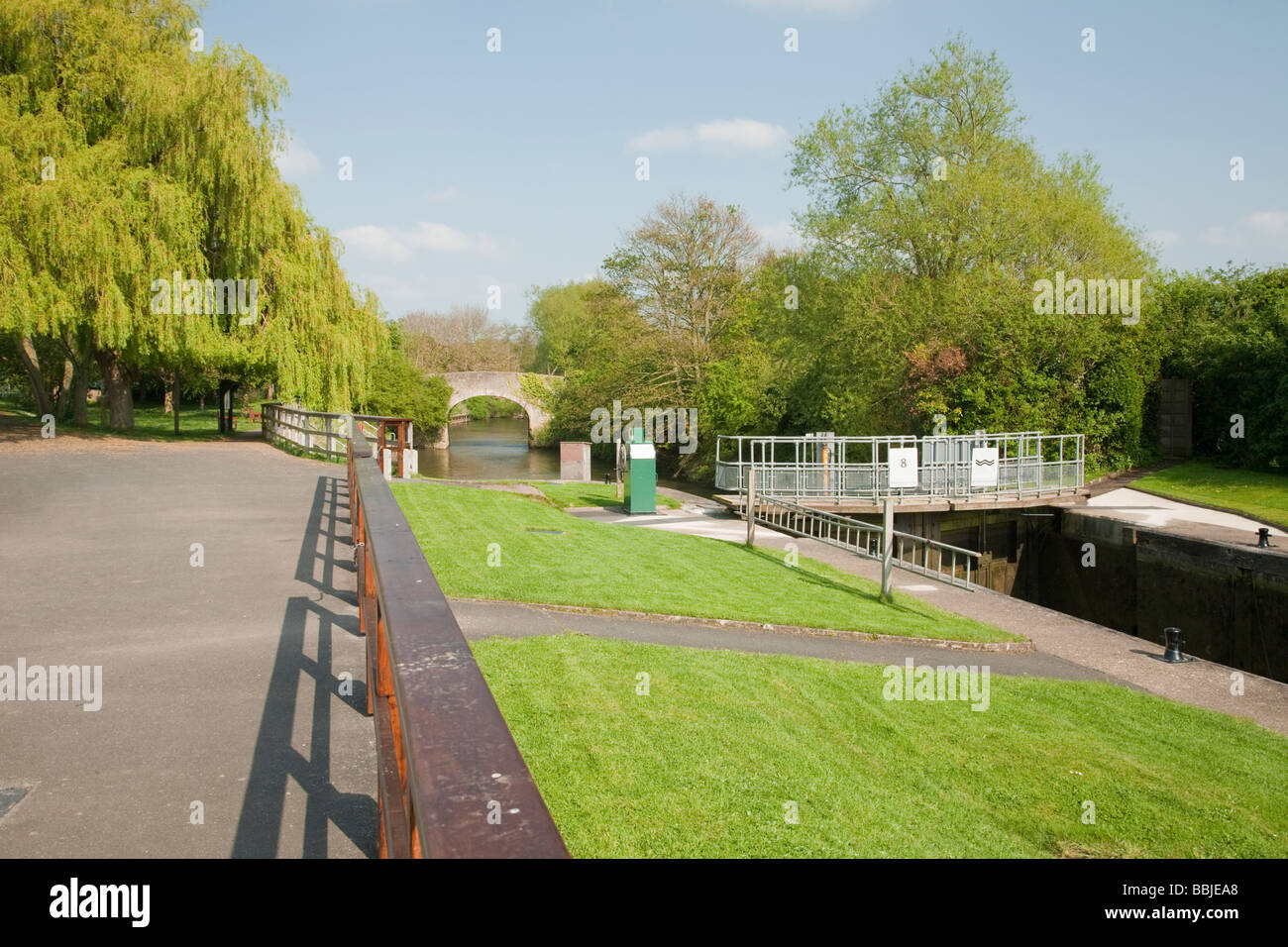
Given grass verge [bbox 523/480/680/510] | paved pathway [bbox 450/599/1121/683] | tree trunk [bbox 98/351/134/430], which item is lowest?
paved pathway [bbox 450/599/1121/683]

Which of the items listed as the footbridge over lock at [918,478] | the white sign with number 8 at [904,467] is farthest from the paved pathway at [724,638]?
the footbridge over lock at [918,478]

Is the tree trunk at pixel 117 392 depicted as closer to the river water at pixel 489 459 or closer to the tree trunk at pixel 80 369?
the tree trunk at pixel 80 369

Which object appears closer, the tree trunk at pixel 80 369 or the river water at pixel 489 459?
the tree trunk at pixel 80 369

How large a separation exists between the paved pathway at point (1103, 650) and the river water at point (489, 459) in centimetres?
2464

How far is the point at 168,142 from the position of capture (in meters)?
24.3

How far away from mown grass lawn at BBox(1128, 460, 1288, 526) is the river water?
24373 mm

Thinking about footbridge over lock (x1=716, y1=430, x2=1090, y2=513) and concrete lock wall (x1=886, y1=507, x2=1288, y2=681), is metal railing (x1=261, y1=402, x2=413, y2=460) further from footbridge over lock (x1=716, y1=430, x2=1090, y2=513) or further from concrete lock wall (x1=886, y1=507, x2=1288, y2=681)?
concrete lock wall (x1=886, y1=507, x2=1288, y2=681)

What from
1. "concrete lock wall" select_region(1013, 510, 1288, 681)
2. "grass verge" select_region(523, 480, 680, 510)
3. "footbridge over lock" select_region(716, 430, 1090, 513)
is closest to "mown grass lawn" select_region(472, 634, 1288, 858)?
"concrete lock wall" select_region(1013, 510, 1288, 681)

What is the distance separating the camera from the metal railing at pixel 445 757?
1.48m

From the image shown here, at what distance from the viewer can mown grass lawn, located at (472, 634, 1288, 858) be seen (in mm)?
5375

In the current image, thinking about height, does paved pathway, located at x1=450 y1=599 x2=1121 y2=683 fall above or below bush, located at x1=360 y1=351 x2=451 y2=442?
below

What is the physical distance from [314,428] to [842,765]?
22.1 m
